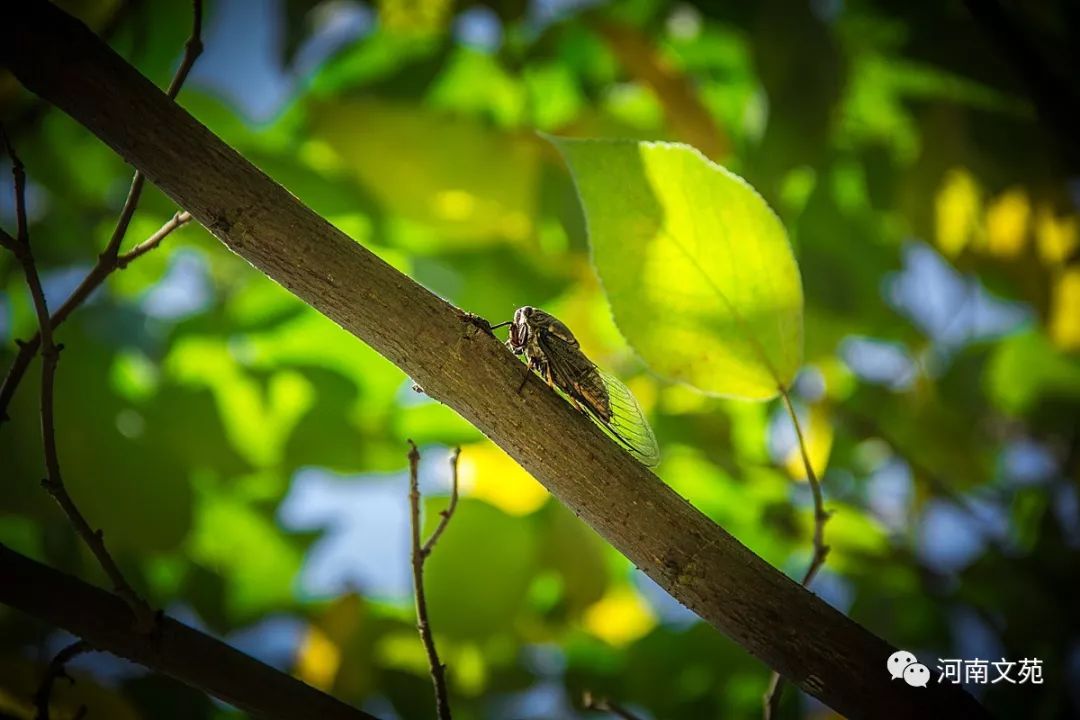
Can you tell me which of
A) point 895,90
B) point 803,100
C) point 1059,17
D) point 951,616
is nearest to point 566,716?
point 951,616

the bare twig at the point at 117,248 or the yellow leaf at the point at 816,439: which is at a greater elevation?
the yellow leaf at the point at 816,439

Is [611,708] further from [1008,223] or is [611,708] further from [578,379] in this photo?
[1008,223]

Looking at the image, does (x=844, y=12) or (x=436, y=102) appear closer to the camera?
(x=436, y=102)

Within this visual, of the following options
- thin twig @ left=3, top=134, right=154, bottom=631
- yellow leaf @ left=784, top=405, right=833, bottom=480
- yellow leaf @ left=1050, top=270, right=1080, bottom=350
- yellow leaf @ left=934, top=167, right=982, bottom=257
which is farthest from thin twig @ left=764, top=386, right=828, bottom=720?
yellow leaf @ left=1050, top=270, right=1080, bottom=350

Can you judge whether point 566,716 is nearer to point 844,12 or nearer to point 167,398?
point 167,398

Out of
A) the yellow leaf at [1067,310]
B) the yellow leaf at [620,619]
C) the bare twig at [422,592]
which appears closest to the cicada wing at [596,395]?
the bare twig at [422,592]

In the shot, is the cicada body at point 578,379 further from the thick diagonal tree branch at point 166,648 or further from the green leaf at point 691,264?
the thick diagonal tree branch at point 166,648

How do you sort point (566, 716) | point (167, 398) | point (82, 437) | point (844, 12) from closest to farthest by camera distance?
point (82, 437) → point (167, 398) → point (566, 716) → point (844, 12)
